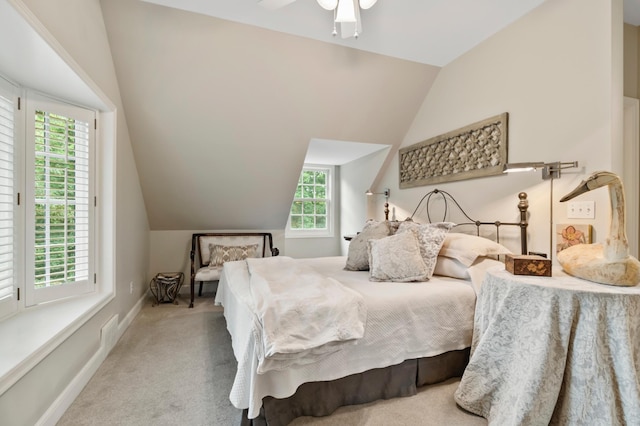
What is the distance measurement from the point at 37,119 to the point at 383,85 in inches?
118

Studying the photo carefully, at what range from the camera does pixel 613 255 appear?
1.42 m

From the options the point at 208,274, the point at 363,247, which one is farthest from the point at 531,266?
the point at 208,274

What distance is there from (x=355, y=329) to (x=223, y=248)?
2.95 meters

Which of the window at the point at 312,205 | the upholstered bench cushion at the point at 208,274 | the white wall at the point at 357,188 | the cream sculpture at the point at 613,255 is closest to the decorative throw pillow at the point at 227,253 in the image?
the upholstered bench cushion at the point at 208,274

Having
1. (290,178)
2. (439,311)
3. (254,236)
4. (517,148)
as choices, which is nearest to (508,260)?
(439,311)

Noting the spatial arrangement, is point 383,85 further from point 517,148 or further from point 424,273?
point 424,273

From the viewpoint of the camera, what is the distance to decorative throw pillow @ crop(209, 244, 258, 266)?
403 centimetres

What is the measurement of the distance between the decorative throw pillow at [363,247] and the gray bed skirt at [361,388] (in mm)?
993

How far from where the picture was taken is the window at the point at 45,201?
181 cm

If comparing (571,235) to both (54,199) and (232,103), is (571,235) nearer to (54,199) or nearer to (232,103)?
(232,103)

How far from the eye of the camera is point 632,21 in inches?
88.7

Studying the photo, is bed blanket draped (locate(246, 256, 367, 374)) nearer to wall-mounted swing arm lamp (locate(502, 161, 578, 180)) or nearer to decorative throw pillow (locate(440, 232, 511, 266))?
decorative throw pillow (locate(440, 232, 511, 266))

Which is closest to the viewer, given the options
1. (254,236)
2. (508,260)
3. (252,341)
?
(252,341)

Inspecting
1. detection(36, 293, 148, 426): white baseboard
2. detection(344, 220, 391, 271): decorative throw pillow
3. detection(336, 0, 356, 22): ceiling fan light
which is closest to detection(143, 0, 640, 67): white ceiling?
detection(336, 0, 356, 22): ceiling fan light
